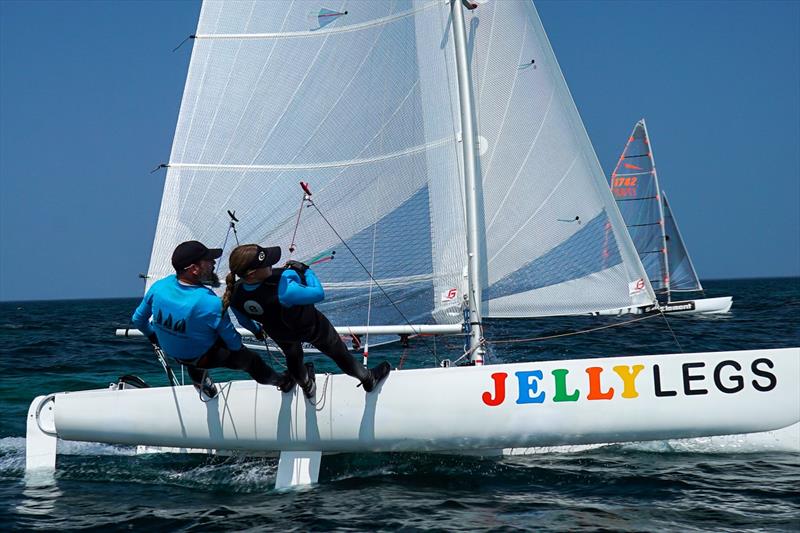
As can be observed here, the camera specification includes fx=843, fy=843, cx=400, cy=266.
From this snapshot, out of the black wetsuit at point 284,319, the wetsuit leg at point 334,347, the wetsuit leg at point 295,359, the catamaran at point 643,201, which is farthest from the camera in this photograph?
the catamaran at point 643,201

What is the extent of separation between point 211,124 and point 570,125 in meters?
3.32

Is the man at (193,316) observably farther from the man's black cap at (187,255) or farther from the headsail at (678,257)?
the headsail at (678,257)

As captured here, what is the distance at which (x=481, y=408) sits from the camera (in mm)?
5703

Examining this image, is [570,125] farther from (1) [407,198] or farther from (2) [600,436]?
(2) [600,436]

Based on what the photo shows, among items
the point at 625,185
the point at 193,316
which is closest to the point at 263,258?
the point at 193,316

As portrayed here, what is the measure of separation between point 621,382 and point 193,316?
9.24 feet

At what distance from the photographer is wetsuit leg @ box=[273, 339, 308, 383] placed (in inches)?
215

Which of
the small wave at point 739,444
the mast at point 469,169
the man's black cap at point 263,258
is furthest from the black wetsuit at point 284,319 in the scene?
the small wave at point 739,444

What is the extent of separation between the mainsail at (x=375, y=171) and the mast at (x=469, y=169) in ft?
0.62

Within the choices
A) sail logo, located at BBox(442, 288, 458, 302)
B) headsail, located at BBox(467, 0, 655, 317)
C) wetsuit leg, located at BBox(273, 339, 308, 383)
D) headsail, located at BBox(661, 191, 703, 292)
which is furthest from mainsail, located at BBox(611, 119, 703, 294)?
wetsuit leg, located at BBox(273, 339, 308, 383)

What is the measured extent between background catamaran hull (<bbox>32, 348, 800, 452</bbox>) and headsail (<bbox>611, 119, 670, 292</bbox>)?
75.8ft

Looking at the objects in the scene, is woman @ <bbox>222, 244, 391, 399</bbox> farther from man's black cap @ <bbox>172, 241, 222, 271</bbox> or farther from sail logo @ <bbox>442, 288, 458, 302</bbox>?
sail logo @ <bbox>442, 288, 458, 302</bbox>

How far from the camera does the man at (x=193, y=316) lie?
5090 mm

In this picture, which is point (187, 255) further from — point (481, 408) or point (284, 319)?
point (481, 408)
